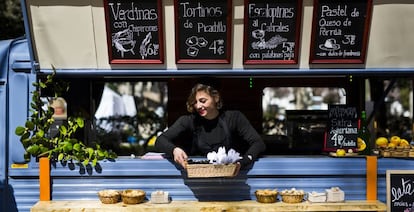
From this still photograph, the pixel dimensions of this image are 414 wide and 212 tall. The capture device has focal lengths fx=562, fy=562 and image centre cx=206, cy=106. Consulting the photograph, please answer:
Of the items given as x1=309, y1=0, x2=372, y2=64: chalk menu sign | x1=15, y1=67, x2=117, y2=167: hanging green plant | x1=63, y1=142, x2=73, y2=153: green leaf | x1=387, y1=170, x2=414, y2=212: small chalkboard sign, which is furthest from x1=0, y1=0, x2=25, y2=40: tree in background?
x1=387, y1=170, x2=414, y2=212: small chalkboard sign

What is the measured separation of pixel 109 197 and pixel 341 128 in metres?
2.34

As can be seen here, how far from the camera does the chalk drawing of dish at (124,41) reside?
5042 mm

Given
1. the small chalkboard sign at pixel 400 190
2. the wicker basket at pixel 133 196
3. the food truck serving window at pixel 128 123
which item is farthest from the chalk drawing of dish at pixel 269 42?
the food truck serving window at pixel 128 123

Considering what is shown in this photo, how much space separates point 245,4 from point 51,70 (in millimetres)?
1849

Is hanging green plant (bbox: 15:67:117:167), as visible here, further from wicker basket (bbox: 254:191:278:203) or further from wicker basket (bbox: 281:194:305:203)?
wicker basket (bbox: 281:194:305:203)

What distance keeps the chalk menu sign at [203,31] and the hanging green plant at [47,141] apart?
1.17 m

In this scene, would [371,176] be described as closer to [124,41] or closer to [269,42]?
[269,42]

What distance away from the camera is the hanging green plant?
5023 millimetres

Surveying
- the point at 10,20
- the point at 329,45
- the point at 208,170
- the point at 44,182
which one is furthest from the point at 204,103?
the point at 10,20

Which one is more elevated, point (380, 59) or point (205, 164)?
point (380, 59)

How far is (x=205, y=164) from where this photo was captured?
4621 millimetres

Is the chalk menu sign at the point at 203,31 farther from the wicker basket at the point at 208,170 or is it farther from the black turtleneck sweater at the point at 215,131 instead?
the wicker basket at the point at 208,170

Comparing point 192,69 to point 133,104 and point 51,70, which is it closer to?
point 51,70

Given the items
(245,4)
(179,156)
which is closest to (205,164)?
(179,156)
